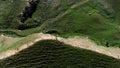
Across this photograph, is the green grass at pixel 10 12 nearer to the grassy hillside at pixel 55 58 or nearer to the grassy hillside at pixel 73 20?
the grassy hillside at pixel 73 20

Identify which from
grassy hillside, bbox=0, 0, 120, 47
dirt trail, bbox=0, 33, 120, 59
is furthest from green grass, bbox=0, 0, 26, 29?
dirt trail, bbox=0, 33, 120, 59

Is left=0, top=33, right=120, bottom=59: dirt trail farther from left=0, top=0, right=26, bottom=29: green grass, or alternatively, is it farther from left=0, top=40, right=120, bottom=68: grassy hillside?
left=0, top=0, right=26, bottom=29: green grass

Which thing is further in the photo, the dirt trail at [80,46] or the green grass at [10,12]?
the green grass at [10,12]

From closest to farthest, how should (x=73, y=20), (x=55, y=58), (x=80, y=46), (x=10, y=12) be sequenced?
(x=55, y=58)
(x=80, y=46)
(x=73, y=20)
(x=10, y=12)

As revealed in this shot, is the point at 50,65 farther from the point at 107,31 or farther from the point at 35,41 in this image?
the point at 107,31

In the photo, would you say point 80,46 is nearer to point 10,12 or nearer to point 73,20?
point 73,20

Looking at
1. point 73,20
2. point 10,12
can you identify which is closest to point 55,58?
point 73,20

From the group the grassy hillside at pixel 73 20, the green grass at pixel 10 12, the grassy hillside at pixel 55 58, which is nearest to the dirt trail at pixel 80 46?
the grassy hillside at pixel 55 58
